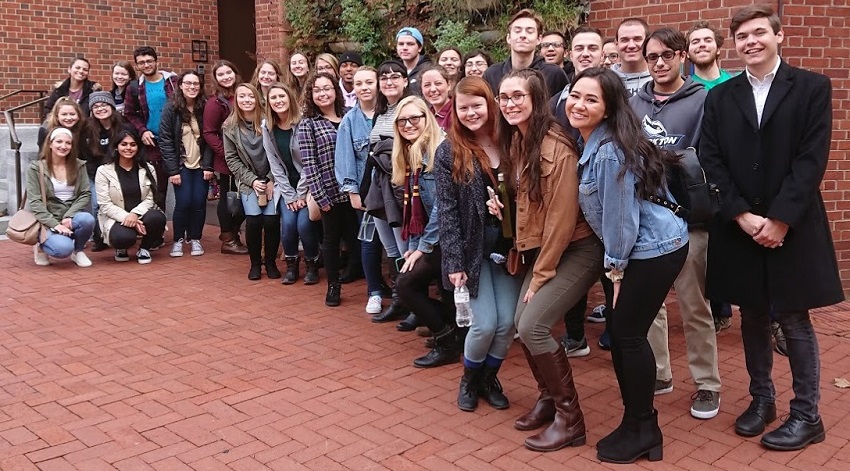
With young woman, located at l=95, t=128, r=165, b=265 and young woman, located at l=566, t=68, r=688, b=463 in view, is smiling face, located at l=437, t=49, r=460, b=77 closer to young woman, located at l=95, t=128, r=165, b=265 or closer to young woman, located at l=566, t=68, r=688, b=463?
young woman, located at l=566, t=68, r=688, b=463

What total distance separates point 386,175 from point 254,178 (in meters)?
2.43

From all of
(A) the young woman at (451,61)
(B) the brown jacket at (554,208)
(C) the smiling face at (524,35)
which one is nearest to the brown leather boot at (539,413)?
(B) the brown jacket at (554,208)

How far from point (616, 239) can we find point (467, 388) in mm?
1393

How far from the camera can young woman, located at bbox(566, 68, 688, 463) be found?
3588 mm

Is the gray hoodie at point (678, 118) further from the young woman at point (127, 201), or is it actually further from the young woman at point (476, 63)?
the young woman at point (127, 201)

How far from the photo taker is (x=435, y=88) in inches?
222

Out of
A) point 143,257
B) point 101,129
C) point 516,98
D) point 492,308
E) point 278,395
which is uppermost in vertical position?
point 516,98

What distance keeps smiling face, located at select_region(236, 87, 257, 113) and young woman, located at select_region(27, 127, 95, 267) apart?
185 centimetres

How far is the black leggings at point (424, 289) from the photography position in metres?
5.27

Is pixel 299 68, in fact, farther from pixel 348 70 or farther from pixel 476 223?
pixel 476 223

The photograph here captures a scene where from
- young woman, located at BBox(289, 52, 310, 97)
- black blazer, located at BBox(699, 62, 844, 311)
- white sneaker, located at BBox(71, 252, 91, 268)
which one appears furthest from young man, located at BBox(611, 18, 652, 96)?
white sneaker, located at BBox(71, 252, 91, 268)

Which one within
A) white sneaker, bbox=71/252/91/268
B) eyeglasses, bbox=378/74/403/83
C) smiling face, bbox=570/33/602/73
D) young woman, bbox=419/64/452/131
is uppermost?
smiling face, bbox=570/33/602/73

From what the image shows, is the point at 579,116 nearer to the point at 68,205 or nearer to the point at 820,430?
the point at 820,430

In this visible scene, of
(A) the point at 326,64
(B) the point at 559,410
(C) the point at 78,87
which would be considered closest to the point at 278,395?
(B) the point at 559,410
